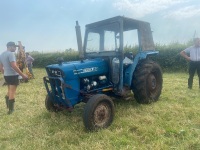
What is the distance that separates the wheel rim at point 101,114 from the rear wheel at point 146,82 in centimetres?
131

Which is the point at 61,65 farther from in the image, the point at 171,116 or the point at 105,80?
the point at 171,116

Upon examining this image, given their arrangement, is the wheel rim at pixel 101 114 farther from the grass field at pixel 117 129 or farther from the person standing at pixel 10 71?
the person standing at pixel 10 71

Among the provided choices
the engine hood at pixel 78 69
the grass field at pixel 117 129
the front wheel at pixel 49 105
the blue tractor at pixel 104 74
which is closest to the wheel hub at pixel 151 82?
the blue tractor at pixel 104 74

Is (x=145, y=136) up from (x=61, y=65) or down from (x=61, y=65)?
down

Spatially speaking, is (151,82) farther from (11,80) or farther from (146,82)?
(11,80)

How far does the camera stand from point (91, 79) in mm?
4852

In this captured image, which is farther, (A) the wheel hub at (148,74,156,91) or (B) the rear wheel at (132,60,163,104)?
(A) the wheel hub at (148,74,156,91)

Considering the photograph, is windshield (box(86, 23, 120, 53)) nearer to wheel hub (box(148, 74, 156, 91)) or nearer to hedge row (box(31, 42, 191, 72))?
wheel hub (box(148, 74, 156, 91))

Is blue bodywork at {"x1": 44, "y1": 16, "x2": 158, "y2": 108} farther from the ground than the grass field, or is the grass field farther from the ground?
blue bodywork at {"x1": 44, "y1": 16, "x2": 158, "y2": 108}

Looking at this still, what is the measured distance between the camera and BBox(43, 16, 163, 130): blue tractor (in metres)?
4.27

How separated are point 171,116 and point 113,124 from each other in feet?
4.07

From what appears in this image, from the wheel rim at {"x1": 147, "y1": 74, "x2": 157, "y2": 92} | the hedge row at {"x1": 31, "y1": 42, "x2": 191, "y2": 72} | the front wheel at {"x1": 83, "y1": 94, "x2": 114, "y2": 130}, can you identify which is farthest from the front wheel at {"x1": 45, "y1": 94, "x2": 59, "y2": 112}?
the hedge row at {"x1": 31, "y1": 42, "x2": 191, "y2": 72}

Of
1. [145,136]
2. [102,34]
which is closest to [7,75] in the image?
[102,34]

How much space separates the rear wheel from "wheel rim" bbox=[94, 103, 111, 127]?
1.31 m
